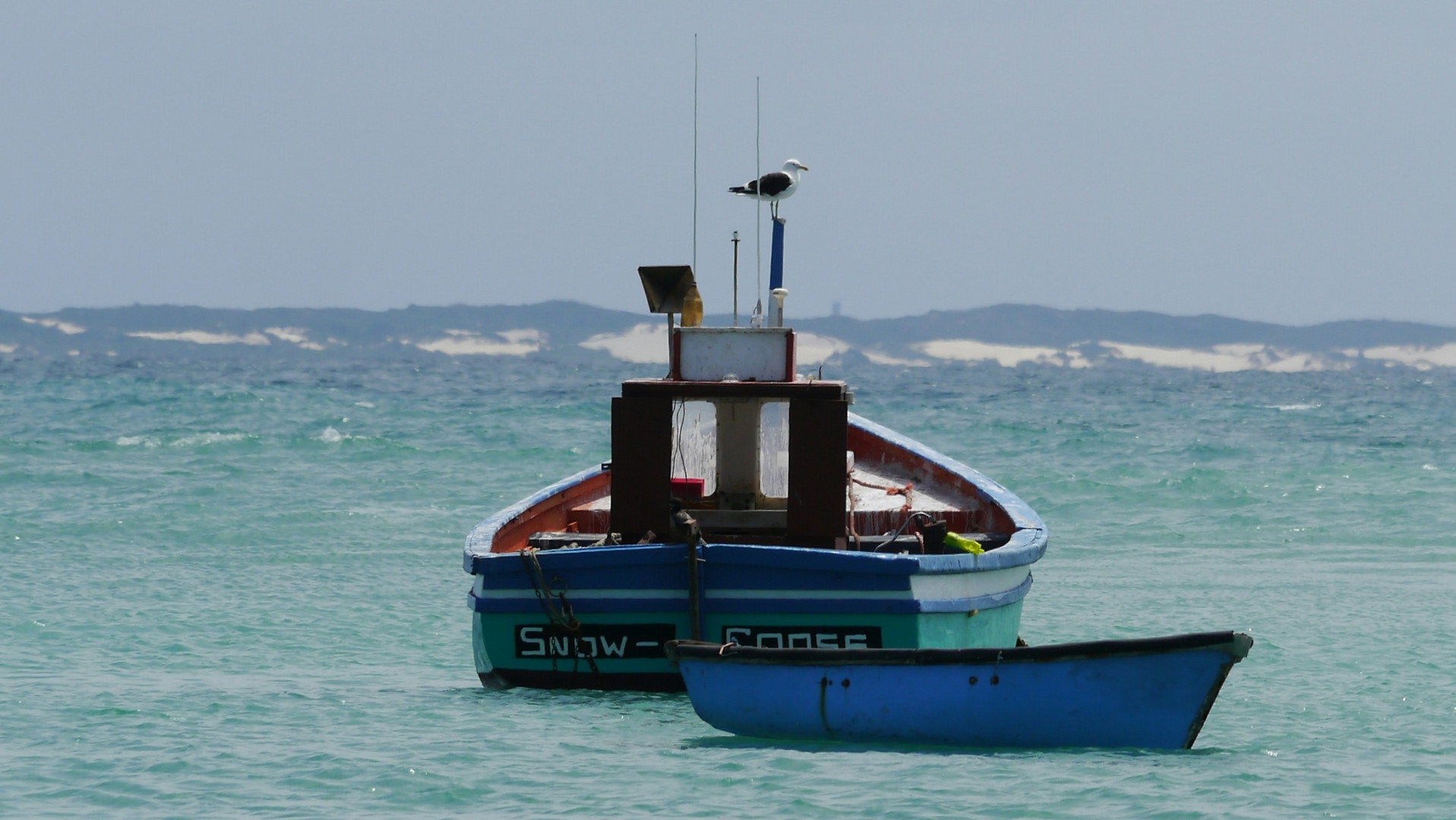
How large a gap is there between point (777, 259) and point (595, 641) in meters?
3.47

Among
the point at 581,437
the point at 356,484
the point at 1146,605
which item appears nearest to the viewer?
the point at 1146,605

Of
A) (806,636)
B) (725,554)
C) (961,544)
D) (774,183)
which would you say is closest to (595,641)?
(725,554)

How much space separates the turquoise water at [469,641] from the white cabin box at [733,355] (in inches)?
92.6

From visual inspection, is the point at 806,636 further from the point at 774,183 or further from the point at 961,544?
the point at 774,183

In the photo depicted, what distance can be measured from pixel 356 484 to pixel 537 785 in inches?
900

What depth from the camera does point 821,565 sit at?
1074cm

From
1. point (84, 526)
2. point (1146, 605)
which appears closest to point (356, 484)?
point (84, 526)

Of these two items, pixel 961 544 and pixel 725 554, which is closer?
pixel 725 554

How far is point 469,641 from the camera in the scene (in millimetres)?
15211

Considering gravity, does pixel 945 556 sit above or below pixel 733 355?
below

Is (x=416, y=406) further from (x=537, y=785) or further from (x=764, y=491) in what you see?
(x=537, y=785)

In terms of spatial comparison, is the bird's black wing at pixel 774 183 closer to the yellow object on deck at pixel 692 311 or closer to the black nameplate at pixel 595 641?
the yellow object on deck at pixel 692 311

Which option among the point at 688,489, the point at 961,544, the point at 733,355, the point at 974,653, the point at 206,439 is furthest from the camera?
the point at 206,439

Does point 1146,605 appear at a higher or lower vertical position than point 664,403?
lower
